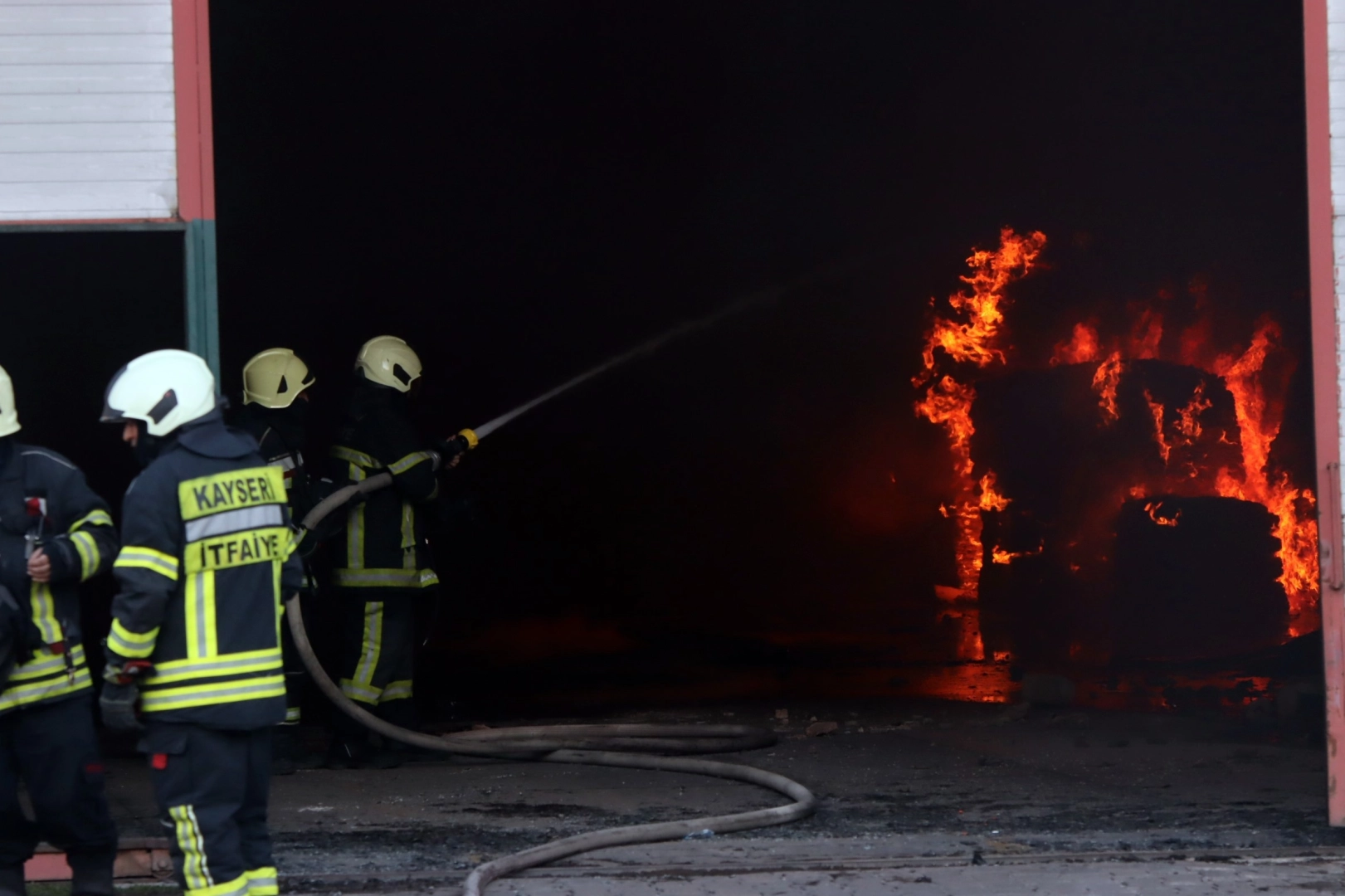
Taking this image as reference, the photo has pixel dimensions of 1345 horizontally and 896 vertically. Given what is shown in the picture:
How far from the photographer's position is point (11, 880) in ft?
13.0

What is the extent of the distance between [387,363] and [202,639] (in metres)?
2.93

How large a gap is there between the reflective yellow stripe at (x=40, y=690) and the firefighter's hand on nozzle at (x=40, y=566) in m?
0.29

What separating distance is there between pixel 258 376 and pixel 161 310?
3.64 meters

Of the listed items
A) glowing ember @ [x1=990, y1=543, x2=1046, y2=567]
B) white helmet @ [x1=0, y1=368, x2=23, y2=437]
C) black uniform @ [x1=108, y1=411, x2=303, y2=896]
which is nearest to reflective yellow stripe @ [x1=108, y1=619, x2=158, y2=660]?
black uniform @ [x1=108, y1=411, x2=303, y2=896]

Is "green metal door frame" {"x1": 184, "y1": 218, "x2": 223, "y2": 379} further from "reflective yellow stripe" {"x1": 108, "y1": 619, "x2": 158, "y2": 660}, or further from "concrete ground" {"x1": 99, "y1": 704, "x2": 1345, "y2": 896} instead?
"concrete ground" {"x1": 99, "y1": 704, "x2": 1345, "y2": 896}

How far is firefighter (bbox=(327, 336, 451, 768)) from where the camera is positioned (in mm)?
6184

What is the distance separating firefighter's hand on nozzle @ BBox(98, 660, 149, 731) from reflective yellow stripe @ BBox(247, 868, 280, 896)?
495mm

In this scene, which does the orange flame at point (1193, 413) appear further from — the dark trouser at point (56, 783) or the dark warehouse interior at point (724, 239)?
the dark trouser at point (56, 783)

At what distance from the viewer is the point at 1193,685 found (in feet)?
27.5

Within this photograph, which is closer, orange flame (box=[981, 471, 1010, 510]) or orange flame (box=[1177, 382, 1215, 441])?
orange flame (box=[1177, 382, 1215, 441])

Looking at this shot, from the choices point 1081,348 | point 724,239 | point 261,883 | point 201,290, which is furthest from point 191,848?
point 1081,348

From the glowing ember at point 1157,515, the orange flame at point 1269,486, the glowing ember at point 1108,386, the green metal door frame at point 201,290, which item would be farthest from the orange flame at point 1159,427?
the green metal door frame at point 201,290

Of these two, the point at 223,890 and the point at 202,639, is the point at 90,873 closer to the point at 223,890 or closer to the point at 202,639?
the point at 223,890

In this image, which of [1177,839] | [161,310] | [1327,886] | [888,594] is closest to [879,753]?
[1177,839]
